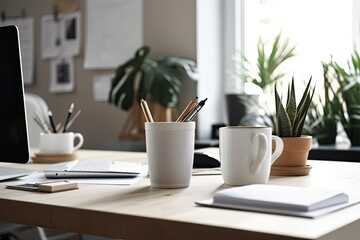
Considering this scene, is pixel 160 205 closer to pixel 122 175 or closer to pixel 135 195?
pixel 135 195

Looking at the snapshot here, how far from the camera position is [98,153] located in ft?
6.46

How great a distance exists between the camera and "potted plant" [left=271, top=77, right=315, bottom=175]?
1349 millimetres

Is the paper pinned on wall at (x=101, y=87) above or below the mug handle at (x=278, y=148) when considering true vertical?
above

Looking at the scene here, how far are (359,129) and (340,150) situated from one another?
255 millimetres

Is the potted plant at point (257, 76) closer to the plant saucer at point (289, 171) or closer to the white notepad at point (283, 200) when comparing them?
the plant saucer at point (289, 171)

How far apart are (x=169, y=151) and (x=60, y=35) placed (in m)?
2.72

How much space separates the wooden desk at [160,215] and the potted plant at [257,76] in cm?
153

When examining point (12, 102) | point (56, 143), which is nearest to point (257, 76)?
point (56, 143)

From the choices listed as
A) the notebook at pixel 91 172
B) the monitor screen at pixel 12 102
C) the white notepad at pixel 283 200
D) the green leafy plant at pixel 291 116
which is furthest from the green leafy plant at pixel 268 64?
the white notepad at pixel 283 200

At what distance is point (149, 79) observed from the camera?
3012 mm

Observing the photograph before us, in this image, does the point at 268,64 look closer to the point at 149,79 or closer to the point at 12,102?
the point at 149,79

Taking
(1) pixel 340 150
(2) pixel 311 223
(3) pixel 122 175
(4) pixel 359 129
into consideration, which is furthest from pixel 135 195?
(4) pixel 359 129

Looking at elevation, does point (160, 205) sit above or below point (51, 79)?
below

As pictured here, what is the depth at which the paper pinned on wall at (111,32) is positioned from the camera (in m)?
3.29
